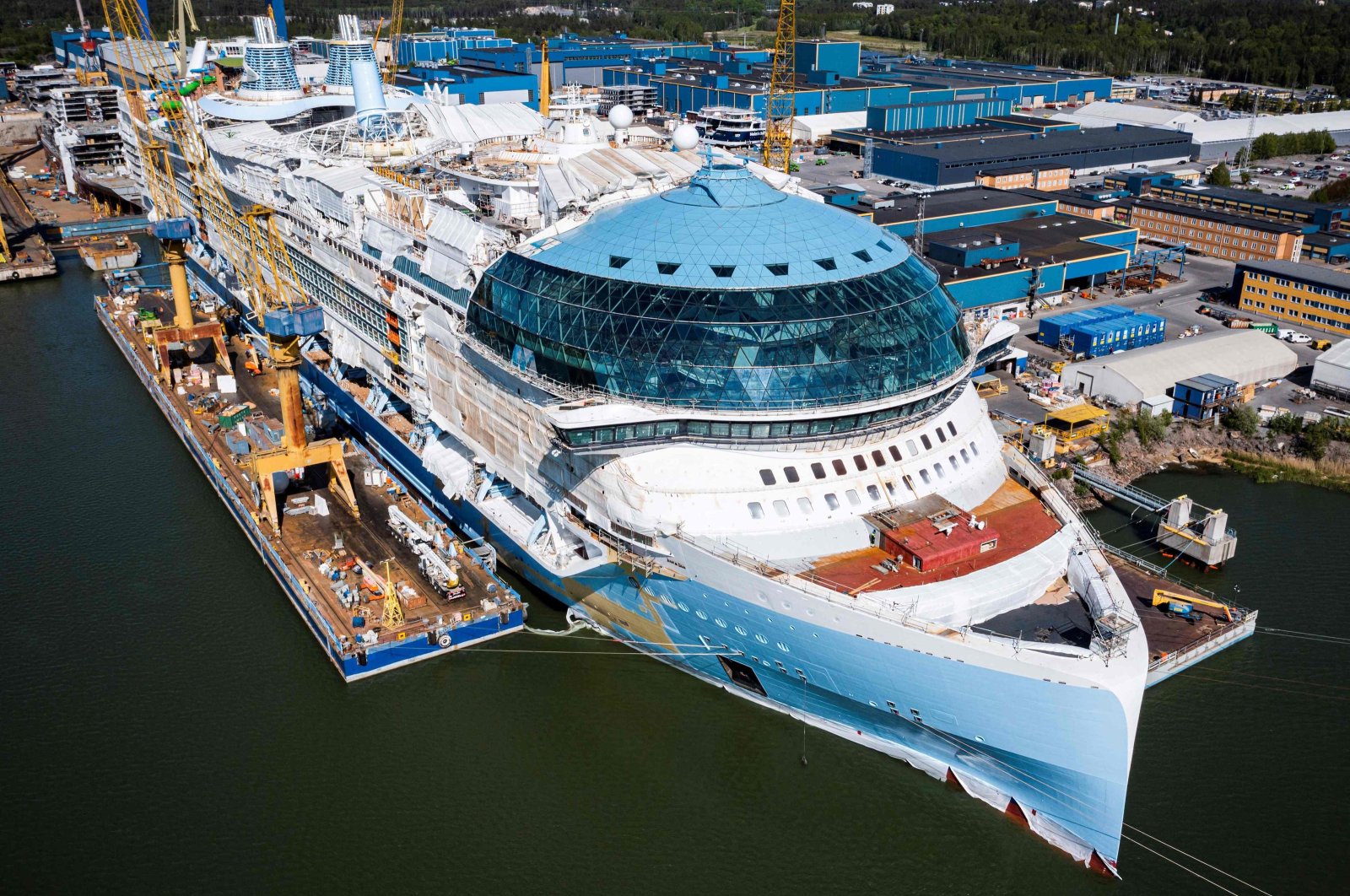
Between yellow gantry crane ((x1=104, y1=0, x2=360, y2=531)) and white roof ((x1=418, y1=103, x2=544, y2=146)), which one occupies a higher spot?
white roof ((x1=418, y1=103, x2=544, y2=146))

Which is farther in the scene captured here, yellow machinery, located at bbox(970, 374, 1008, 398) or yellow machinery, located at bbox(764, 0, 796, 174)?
yellow machinery, located at bbox(764, 0, 796, 174)

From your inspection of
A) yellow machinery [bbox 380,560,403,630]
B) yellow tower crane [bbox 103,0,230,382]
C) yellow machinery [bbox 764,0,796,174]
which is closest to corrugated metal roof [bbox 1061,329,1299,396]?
yellow machinery [bbox 380,560,403,630]

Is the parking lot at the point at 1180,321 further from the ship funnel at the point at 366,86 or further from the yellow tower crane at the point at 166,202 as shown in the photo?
the yellow tower crane at the point at 166,202

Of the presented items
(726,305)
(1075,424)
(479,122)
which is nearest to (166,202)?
(479,122)

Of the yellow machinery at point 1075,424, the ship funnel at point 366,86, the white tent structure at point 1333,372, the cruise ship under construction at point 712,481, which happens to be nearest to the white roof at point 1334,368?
the white tent structure at point 1333,372

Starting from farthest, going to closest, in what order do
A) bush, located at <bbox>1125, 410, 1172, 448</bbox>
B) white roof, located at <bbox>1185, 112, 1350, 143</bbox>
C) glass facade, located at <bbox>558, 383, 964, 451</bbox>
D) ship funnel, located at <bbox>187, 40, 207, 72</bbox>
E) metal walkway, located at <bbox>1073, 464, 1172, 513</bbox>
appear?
white roof, located at <bbox>1185, 112, 1350, 143</bbox> → ship funnel, located at <bbox>187, 40, 207, 72</bbox> → bush, located at <bbox>1125, 410, 1172, 448</bbox> → metal walkway, located at <bbox>1073, 464, 1172, 513</bbox> → glass facade, located at <bbox>558, 383, 964, 451</bbox>

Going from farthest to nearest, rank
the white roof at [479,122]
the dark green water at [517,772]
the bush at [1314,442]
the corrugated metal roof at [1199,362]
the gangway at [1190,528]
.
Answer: the white roof at [479,122] → the corrugated metal roof at [1199,362] → the bush at [1314,442] → the gangway at [1190,528] → the dark green water at [517,772]

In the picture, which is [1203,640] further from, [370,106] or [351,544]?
[370,106]

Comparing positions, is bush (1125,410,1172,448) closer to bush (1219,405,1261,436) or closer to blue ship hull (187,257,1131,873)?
bush (1219,405,1261,436)
